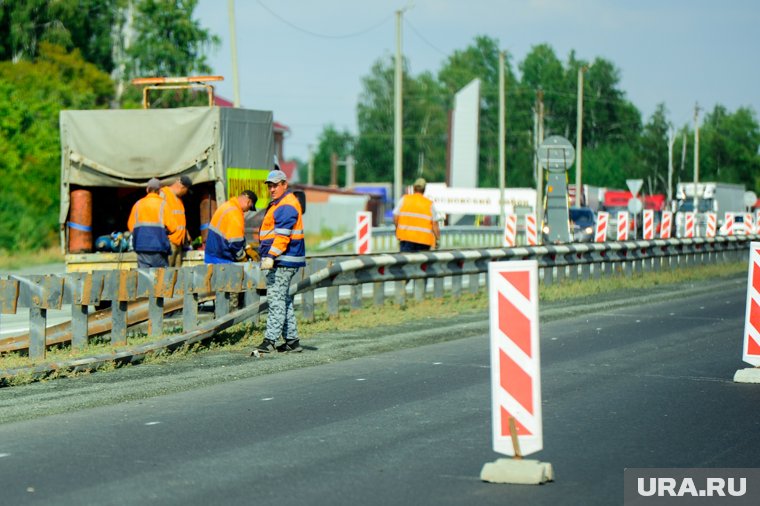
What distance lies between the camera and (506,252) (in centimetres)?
2172

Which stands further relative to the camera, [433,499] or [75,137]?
[75,137]

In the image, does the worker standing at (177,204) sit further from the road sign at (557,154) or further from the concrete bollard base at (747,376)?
the road sign at (557,154)

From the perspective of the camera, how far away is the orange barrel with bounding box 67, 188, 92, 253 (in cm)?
1883

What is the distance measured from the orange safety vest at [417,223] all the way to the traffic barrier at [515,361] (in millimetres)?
13051

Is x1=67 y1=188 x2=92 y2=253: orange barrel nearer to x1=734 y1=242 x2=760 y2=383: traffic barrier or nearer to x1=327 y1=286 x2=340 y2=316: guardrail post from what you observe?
x1=327 y1=286 x2=340 y2=316: guardrail post

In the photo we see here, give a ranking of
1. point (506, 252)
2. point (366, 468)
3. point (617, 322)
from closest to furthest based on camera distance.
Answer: point (366, 468) → point (617, 322) → point (506, 252)

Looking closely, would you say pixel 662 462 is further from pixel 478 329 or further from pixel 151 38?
pixel 151 38

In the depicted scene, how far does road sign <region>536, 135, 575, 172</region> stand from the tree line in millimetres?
16577

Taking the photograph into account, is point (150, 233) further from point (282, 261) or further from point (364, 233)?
point (364, 233)

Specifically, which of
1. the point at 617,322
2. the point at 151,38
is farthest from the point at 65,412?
the point at 151,38

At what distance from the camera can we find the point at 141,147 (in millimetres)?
19203

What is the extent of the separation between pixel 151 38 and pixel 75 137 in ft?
160

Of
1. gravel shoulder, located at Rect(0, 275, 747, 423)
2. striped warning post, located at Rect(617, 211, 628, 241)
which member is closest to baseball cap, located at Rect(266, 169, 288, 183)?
gravel shoulder, located at Rect(0, 275, 747, 423)

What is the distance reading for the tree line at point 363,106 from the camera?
42156 millimetres
